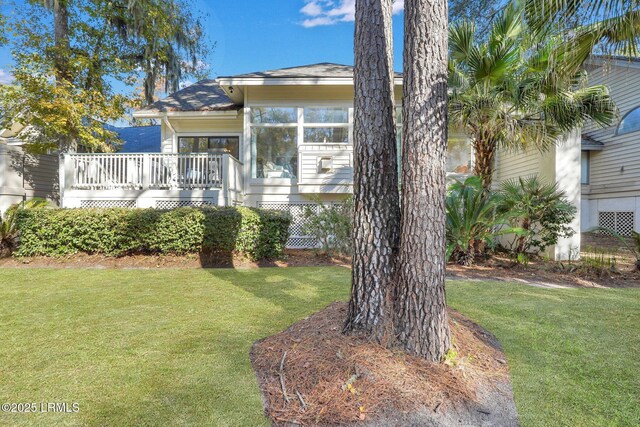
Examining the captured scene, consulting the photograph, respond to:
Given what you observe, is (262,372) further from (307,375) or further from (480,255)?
(480,255)

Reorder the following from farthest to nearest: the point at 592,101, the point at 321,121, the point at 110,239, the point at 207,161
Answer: the point at 321,121
the point at 207,161
the point at 110,239
the point at 592,101

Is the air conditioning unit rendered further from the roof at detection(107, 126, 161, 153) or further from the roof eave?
the roof at detection(107, 126, 161, 153)

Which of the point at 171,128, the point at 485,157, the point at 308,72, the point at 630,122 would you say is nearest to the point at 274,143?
the point at 308,72

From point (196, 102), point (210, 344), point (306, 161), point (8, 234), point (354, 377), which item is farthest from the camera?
point (196, 102)

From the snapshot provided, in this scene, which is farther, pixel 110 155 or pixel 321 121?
pixel 321 121

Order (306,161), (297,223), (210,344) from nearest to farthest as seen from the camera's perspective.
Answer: (210,344) < (306,161) < (297,223)

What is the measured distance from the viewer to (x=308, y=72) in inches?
424

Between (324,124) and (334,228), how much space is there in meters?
3.87

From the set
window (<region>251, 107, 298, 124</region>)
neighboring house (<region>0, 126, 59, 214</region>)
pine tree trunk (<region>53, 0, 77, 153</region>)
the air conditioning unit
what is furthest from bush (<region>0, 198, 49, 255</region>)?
the air conditioning unit

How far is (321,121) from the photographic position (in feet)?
34.9

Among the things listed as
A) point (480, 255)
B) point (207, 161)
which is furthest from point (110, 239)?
point (480, 255)

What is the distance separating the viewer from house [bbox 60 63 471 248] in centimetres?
965

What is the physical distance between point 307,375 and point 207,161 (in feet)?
27.0

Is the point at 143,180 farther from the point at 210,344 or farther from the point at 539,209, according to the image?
the point at 539,209
